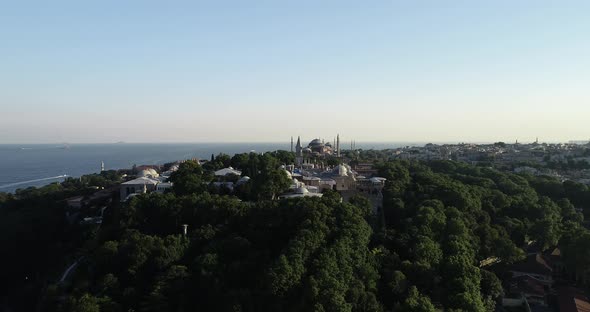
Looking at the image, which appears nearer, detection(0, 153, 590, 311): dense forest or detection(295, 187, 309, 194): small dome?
detection(0, 153, 590, 311): dense forest

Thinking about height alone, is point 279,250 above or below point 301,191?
below

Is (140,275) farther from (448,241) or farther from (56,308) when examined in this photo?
(448,241)

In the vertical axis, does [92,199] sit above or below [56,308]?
above

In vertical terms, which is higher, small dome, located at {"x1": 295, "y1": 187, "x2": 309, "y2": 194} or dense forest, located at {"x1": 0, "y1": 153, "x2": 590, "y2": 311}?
small dome, located at {"x1": 295, "y1": 187, "x2": 309, "y2": 194}

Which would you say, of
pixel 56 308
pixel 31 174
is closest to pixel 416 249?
pixel 56 308

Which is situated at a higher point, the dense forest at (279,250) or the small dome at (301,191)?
the small dome at (301,191)

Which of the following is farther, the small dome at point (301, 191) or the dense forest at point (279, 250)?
the small dome at point (301, 191)

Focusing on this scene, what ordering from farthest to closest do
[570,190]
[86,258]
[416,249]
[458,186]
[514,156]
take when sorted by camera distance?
[514,156]
[570,190]
[458,186]
[86,258]
[416,249]

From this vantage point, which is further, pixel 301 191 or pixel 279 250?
pixel 301 191
